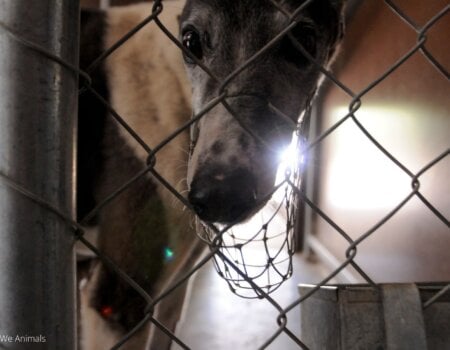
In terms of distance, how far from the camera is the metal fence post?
0.54 meters

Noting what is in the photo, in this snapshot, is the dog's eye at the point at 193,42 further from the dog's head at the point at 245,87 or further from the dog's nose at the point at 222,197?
the dog's nose at the point at 222,197

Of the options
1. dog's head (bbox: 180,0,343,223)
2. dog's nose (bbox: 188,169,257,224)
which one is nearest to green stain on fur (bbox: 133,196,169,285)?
dog's head (bbox: 180,0,343,223)

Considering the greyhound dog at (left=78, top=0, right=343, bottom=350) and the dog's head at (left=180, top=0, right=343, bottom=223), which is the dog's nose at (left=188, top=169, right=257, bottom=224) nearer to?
the dog's head at (left=180, top=0, right=343, bottom=223)

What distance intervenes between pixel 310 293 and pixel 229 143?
425mm

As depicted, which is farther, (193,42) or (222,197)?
(193,42)

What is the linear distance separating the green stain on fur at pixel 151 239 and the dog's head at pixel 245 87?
1.28ft

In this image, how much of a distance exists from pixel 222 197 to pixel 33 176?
494mm

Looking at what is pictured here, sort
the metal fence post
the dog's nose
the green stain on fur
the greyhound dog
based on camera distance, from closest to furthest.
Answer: the metal fence post → the dog's nose → the greyhound dog → the green stain on fur

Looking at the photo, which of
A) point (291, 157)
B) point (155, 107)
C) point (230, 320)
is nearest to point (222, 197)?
point (291, 157)

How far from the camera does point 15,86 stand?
0.54 metres

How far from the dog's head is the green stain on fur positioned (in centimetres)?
39

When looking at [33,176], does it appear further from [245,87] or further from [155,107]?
[155,107]

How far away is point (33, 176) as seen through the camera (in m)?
0.55

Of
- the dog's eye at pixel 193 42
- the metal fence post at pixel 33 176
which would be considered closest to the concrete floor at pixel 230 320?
the dog's eye at pixel 193 42
